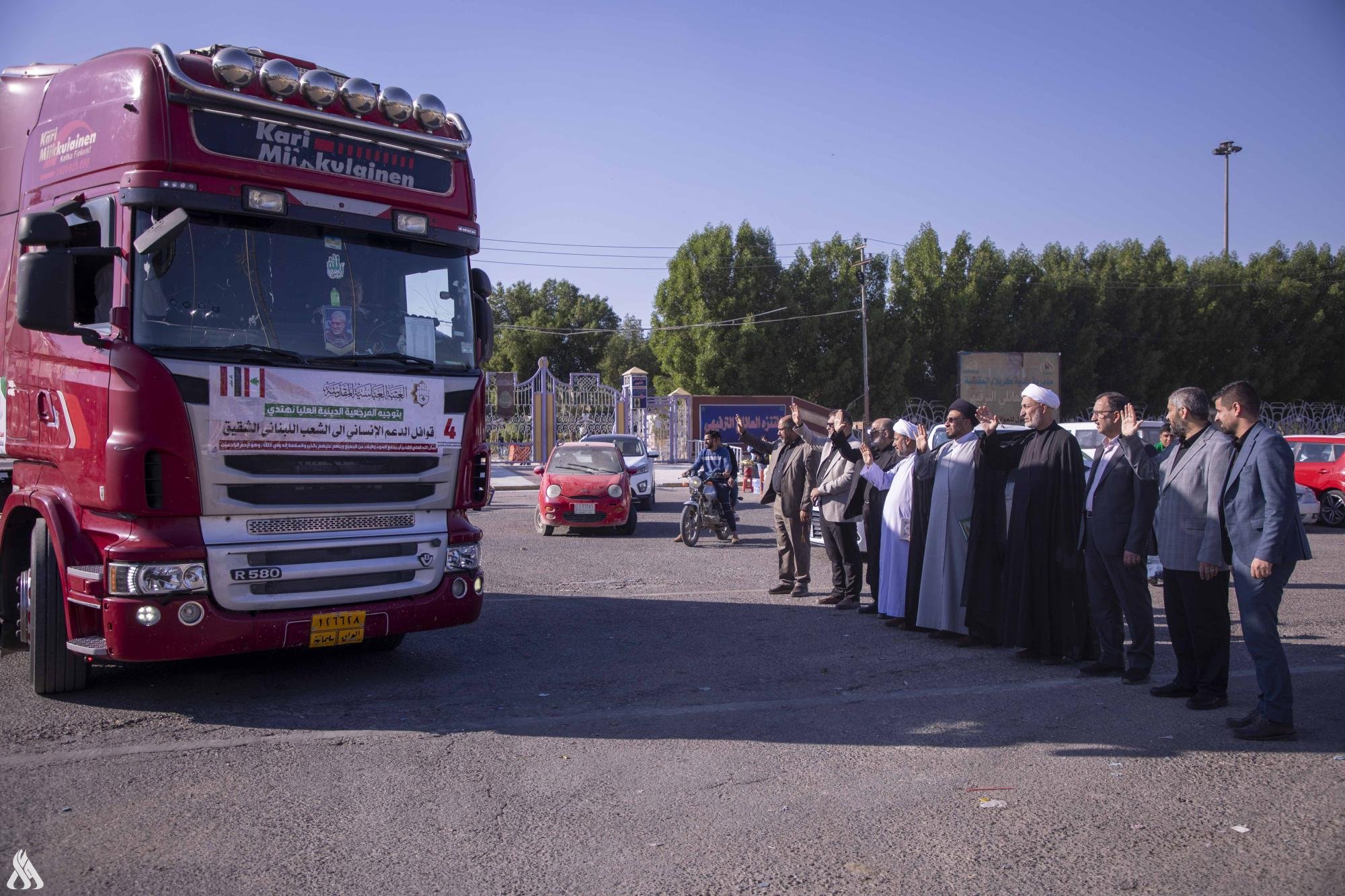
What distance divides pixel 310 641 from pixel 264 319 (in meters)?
2.03

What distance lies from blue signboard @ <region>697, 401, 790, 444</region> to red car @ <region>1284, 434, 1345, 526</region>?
66.7 feet

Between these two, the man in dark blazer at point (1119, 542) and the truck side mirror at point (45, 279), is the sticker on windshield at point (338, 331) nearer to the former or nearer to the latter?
the truck side mirror at point (45, 279)

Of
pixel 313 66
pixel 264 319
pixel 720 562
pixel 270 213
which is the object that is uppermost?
pixel 313 66

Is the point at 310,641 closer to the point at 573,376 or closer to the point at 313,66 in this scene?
Result: the point at 313,66

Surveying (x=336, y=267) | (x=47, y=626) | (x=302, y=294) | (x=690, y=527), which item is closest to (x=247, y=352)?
(x=302, y=294)

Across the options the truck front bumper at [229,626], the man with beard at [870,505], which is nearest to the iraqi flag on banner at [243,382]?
the truck front bumper at [229,626]

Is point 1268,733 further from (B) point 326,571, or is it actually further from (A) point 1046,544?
(B) point 326,571

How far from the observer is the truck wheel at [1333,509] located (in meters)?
18.4

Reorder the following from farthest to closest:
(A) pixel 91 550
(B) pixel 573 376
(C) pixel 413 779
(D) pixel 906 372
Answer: (D) pixel 906 372
(B) pixel 573 376
(A) pixel 91 550
(C) pixel 413 779

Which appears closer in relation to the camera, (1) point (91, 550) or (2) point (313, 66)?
(1) point (91, 550)

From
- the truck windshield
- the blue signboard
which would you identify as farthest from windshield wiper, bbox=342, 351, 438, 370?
the blue signboard

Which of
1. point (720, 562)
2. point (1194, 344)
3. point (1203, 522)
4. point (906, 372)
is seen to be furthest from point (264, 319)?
point (1194, 344)

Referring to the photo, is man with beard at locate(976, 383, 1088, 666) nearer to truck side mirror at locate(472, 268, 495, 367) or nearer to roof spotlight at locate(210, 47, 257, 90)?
truck side mirror at locate(472, 268, 495, 367)

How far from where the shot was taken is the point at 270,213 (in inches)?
244
